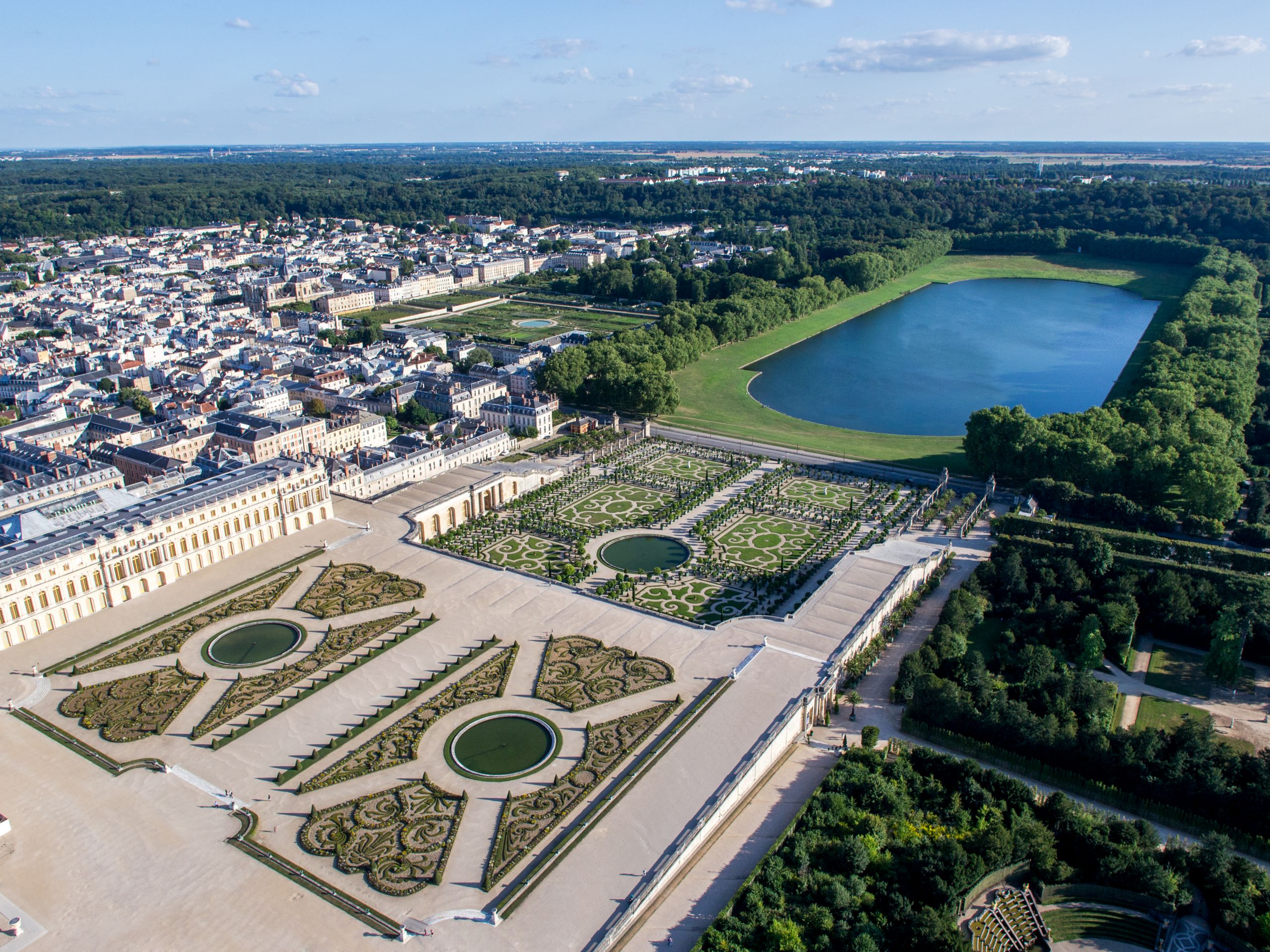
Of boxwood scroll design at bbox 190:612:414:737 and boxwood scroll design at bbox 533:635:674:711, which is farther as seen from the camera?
boxwood scroll design at bbox 533:635:674:711

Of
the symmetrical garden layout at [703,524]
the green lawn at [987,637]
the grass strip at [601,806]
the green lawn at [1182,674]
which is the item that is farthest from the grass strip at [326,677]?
the green lawn at [1182,674]

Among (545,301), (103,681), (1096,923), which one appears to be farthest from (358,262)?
(1096,923)

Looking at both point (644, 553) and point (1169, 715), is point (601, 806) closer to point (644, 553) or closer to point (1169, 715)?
point (644, 553)

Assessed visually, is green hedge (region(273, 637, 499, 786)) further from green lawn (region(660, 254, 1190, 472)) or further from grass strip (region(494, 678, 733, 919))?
green lawn (region(660, 254, 1190, 472))

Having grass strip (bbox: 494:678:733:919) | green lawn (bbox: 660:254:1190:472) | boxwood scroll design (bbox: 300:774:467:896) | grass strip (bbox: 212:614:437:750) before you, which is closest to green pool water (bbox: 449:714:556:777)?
boxwood scroll design (bbox: 300:774:467:896)

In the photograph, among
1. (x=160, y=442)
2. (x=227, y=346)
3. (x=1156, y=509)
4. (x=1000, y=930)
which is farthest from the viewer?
(x=227, y=346)

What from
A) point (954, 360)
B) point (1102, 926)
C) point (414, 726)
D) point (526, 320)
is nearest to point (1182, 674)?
point (1102, 926)

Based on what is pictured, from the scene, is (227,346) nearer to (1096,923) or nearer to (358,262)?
(358,262)
